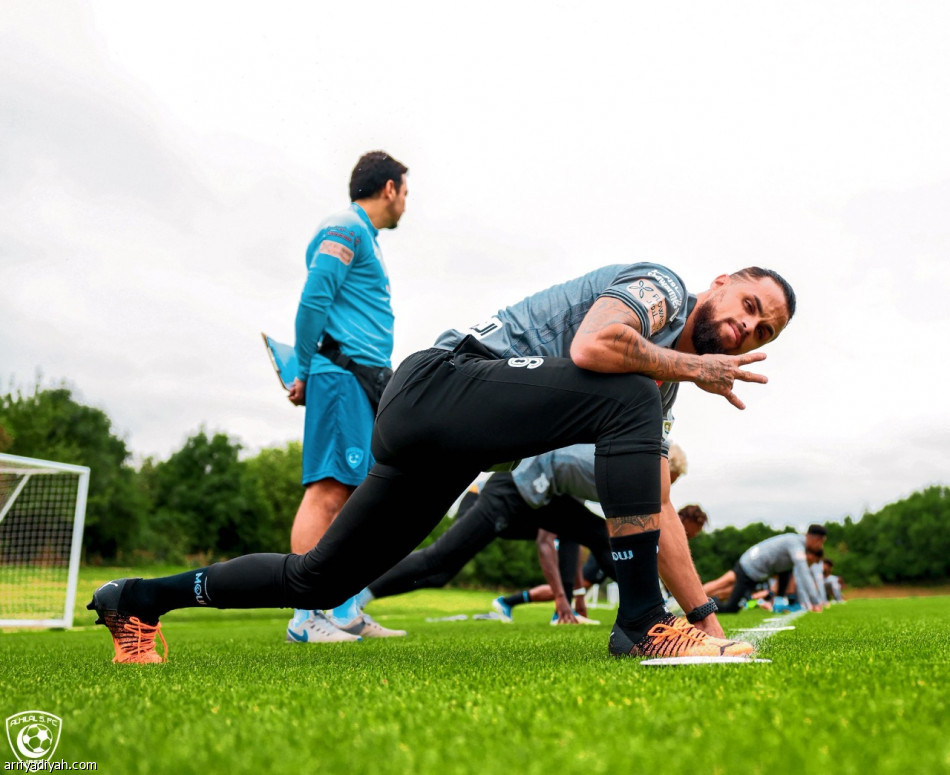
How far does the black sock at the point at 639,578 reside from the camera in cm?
275

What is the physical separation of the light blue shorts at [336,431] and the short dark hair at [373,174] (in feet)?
4.27

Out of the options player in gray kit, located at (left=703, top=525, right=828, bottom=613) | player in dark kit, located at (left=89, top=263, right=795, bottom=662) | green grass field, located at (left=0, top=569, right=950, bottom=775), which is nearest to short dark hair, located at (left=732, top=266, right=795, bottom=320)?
player in dark kit, located at (left=89, top=263, right=795, bottom=662)

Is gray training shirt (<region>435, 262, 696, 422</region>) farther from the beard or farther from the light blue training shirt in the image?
the light blue training shirt

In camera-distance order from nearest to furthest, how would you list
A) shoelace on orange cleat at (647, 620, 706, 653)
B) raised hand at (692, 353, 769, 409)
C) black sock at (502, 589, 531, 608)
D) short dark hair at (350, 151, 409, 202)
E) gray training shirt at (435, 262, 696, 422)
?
shoelace on orange cleat at (647, 620, 706, 653), raised hand at (692, 353, 769, 409), gray training shirt at (435, 262, 696, 422), short dark hair at (350, 151, 409, 202), black sock at (502, 589, 531, 608)

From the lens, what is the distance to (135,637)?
125 inches

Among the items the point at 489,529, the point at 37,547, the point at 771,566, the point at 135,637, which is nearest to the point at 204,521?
the point at 37,547

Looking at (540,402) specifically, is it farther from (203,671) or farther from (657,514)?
(203,671)

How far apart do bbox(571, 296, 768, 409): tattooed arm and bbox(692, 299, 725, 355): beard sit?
27 cm

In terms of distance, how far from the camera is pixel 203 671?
9.37 ft

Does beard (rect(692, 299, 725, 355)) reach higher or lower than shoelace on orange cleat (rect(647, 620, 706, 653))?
higher

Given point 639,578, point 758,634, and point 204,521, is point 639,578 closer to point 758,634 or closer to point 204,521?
point 758,634

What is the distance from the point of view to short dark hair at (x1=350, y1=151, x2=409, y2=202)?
18.0 feet

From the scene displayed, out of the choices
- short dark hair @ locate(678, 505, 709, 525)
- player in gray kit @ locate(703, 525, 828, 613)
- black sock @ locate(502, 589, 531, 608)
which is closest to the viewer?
black sock @ locate(502, 589, 531, 608)

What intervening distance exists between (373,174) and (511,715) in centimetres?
441
